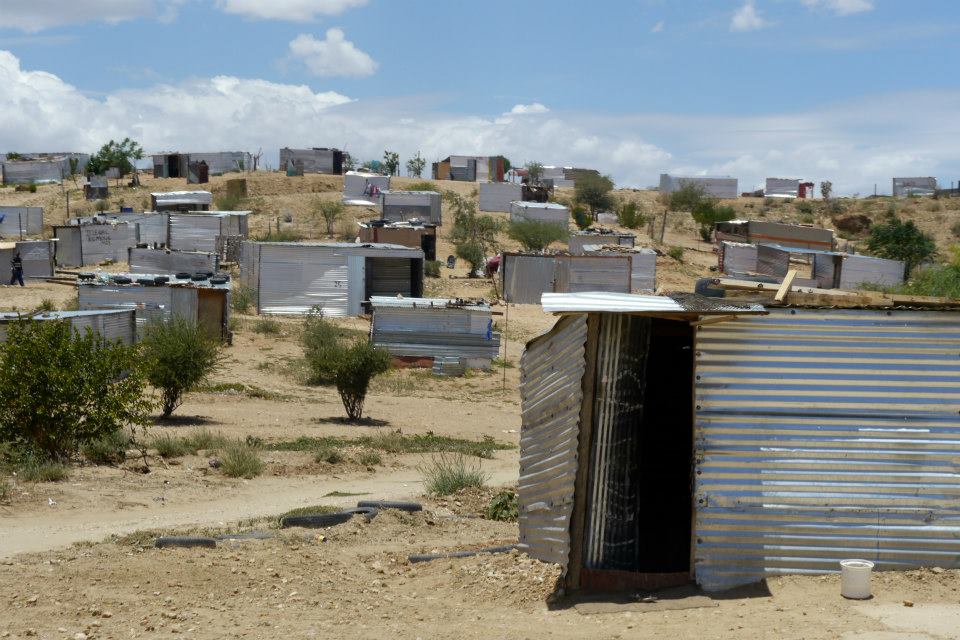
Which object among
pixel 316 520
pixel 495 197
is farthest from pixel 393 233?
pixel 316 520

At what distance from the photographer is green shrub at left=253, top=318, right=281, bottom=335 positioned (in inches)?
1137

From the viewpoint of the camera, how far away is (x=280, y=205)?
54.3m

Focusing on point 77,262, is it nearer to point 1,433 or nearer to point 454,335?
point 454,335

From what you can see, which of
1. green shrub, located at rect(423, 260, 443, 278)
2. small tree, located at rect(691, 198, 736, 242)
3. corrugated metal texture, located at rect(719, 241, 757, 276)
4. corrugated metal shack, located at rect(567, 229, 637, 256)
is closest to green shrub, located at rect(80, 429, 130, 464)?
green shrub, located at rect(423, 260, 443, 278)

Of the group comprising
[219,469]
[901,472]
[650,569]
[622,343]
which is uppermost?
[622,343]

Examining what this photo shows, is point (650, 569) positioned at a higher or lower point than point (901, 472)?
lower

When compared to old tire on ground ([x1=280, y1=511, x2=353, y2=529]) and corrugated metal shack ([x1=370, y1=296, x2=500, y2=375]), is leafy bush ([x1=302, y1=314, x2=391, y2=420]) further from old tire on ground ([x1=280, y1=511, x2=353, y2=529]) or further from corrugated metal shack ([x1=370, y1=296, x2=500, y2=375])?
old tire on ground ([x1=280, y1=511, x2=353, y2=529])

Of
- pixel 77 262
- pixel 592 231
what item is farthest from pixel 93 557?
pixel 592 231

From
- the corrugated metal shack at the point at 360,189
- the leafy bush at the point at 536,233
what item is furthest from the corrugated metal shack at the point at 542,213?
the corrugated metal shack at the point at 360,189

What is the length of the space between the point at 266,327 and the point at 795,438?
23.1 m

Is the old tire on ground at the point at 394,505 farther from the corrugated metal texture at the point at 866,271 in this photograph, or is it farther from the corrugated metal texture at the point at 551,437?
the corrugated metal texture at the point at 866,271

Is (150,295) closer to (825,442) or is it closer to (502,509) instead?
(502,509)

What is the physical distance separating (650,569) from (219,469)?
778 centimetres

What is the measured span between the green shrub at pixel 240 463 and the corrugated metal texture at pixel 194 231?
27459 millimetres
